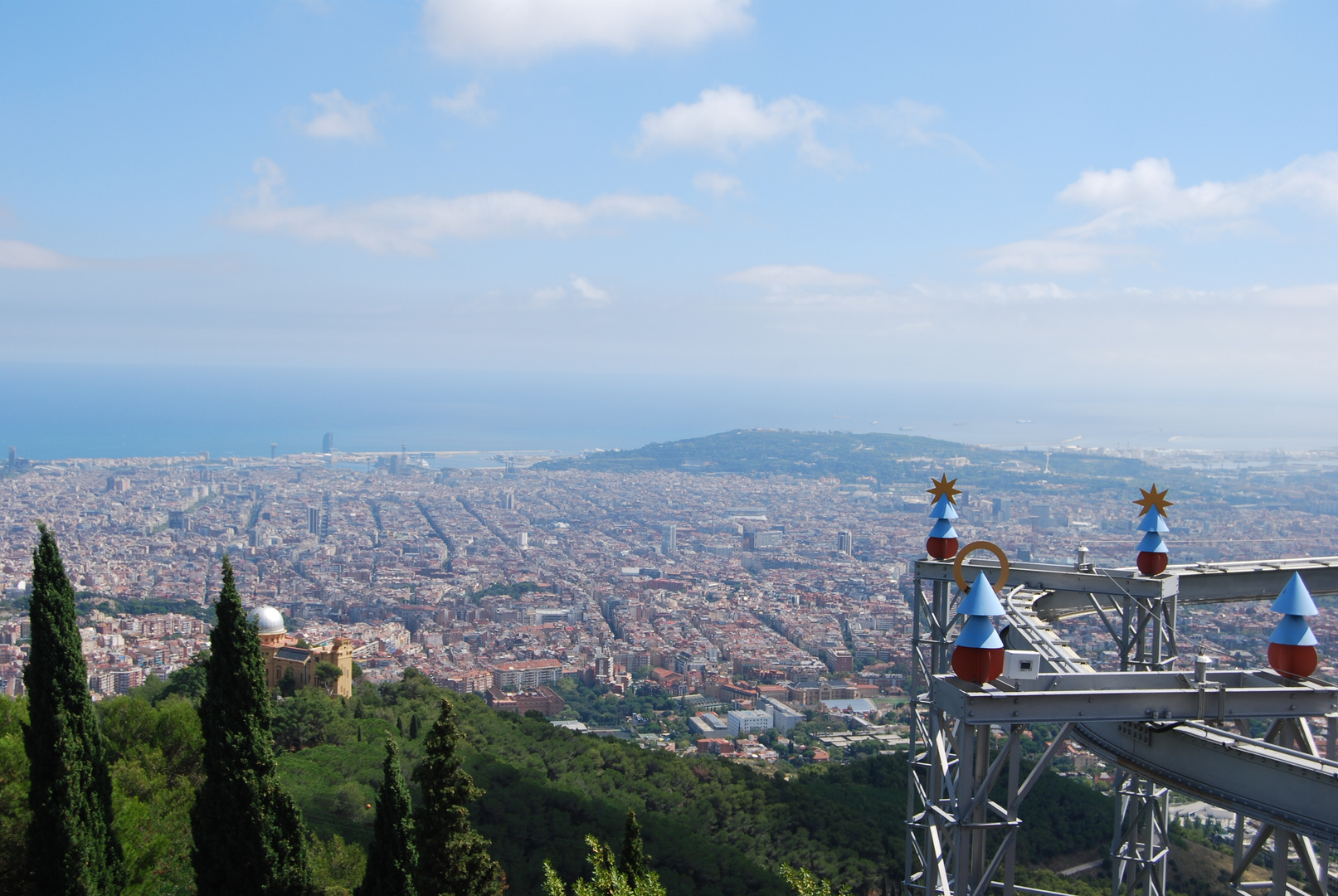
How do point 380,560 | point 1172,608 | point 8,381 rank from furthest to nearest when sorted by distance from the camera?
point 8,381 → point 380,560 → point 1172,608

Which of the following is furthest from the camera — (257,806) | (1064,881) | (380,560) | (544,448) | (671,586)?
(544,448)

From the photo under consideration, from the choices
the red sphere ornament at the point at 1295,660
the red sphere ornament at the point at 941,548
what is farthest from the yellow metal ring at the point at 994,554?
the red sphere ornament at the point at 941,548

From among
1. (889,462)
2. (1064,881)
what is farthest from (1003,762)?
(889,462)

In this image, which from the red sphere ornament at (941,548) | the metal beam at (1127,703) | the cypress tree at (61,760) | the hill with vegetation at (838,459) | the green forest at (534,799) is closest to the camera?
the metal beam at (1127,703)

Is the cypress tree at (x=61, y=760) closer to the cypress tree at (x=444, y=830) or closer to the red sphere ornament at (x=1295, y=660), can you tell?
the cypress tree at (x=444, y=830)

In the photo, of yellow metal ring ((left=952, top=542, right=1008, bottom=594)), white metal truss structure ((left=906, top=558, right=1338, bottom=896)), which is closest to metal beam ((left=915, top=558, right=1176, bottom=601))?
white metal truss structure ((left=906, top=558, right=1338, bottom=896))

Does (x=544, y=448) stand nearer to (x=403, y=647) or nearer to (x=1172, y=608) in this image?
(x=403, y=647)
